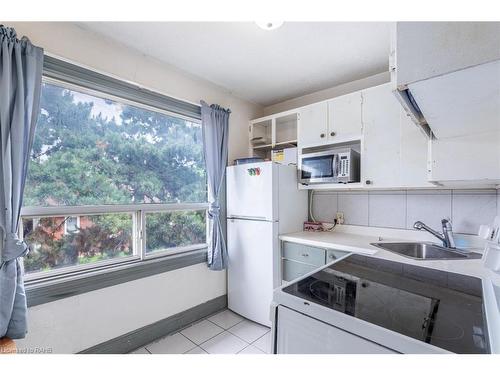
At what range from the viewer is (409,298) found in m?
0.95

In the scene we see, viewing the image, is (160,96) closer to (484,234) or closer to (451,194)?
(451,194)

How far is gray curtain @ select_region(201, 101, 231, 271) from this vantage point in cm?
238

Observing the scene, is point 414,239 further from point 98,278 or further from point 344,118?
point 98,278

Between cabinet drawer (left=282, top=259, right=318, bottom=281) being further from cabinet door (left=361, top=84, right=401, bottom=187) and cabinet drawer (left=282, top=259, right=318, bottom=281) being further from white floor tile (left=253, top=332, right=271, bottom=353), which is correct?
cabinet door (left=361, top=84, right=401, bottom=187)

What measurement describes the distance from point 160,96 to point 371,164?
1.98 metres

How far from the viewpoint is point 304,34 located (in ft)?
5.67

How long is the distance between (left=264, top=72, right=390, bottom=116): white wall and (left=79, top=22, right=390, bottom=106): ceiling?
0.08 m

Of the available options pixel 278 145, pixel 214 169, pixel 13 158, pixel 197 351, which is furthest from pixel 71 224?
pixel 278 145

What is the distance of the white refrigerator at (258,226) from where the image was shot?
7.23 ft

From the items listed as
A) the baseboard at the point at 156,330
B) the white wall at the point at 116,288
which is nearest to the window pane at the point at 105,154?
the white wall at the point at 116,288

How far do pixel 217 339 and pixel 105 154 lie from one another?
1.83 metres

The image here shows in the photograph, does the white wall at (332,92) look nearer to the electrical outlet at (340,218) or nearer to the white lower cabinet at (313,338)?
the electrical outlet at (340,218)

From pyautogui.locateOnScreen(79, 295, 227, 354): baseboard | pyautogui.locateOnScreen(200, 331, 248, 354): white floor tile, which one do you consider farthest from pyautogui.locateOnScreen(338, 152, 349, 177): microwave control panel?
pyautogui.locateOnScreen(79, 295, 227, 354): baseboard
